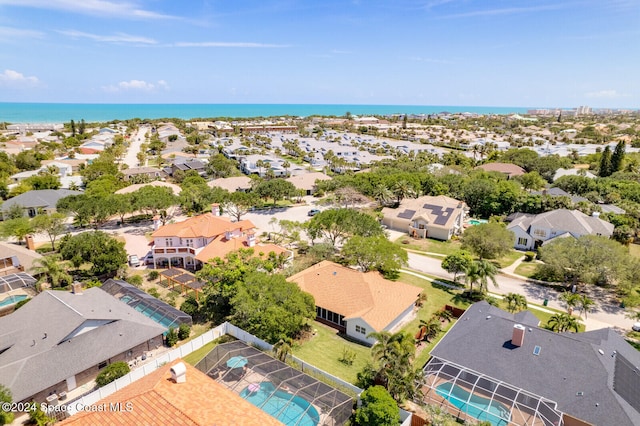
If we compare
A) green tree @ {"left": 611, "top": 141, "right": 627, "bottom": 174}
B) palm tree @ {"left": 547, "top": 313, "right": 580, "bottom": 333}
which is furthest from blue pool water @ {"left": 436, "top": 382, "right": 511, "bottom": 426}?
green tree @ {"left": 611, "top": 141, "right": 627, "bottom": 174}

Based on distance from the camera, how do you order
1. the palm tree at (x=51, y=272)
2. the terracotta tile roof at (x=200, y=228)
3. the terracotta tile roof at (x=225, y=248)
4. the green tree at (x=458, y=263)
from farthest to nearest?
1. the terracotta tile roof at (x=200, y=228)
2. the terracotta tile roof at (x=225, y=248)
3. the green tree at (x=458, y=263)
4. the palm tree at (x=51, y=272)

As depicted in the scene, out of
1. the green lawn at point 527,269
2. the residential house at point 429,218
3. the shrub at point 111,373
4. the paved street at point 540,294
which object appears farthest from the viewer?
the residential house at point 429,218

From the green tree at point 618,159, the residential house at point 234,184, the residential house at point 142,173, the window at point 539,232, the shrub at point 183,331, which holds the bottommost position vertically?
the shrub at point 183,331

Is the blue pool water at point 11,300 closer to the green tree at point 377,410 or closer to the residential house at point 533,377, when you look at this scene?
the green tree at point 377,410

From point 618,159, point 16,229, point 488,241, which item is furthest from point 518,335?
point 618,159

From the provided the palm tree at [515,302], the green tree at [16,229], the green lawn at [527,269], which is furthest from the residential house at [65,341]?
the green lawn at [527,269]

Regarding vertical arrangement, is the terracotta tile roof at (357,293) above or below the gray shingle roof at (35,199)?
below

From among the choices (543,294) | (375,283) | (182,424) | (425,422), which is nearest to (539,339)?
(425,422)

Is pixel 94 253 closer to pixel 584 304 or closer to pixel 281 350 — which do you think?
pixel 281 350
